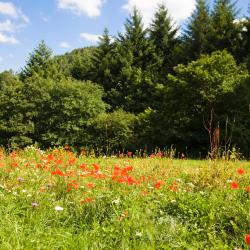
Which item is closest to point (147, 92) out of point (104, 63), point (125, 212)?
point (104, 63)

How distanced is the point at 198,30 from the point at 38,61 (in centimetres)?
1576

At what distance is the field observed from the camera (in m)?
3.90

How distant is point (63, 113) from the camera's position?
24812 millimetres

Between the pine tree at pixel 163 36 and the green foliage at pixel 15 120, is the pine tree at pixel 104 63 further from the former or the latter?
the green foliage at pixel 15 120

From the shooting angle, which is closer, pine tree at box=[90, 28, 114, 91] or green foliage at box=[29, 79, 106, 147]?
green foliage at box=[29, 79, 106, 147]

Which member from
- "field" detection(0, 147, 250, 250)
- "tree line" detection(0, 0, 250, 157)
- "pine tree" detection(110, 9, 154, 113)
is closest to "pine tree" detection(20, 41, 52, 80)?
"tree line" detection(0, 0, 250, 157)

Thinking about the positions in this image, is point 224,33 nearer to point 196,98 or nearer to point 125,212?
point 196,98

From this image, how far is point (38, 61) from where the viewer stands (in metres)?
37.2

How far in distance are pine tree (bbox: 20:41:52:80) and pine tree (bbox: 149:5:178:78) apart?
34.1 ft

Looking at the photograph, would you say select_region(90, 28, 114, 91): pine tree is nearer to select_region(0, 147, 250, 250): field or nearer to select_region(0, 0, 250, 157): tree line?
select_region(0, 0, 250, 157): tree line

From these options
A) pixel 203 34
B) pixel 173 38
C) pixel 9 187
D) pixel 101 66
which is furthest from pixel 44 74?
pixel 9 187

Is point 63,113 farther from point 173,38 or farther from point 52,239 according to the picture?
point 52,239

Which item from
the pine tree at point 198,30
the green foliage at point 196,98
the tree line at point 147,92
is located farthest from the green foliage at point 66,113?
the pine tree at point 198,30

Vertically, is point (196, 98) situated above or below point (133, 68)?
below
